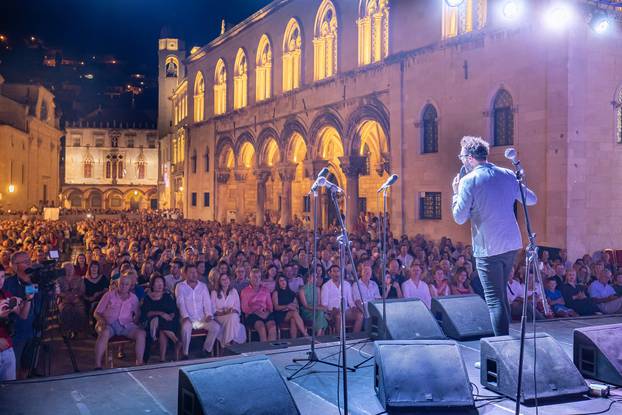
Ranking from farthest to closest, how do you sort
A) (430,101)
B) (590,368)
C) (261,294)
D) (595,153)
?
(430,101) → (595,153) → (261,294) → (590,368)

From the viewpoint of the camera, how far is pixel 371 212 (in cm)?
2706

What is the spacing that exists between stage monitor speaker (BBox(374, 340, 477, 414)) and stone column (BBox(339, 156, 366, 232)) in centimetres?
1855

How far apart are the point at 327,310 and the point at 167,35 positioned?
6333cm

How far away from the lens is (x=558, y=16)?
14.8 meters

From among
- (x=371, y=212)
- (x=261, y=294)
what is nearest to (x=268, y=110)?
(x=371, y=212)

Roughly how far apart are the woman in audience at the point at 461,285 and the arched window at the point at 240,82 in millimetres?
25009

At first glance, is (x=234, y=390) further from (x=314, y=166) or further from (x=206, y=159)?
(x=206, y=159)

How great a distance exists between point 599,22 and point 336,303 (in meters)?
9.34

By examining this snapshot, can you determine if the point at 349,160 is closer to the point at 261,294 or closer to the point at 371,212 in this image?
the point at 371,212

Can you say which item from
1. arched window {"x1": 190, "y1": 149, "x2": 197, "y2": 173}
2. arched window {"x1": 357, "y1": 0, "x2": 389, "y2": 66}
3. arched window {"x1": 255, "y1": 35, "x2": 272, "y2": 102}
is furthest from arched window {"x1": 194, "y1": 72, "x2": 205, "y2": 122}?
arched window {"x1": 357, "y1": 0, "x2": 389, "y2": 66}

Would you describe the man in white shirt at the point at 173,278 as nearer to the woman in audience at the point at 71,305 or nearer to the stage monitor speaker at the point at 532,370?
the woman in audience at the point at 71,305

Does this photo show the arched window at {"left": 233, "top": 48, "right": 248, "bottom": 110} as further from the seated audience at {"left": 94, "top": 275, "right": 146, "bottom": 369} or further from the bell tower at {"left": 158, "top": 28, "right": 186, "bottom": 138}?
the bell tower at {"left": 158, "top": 28, "right": 186, "bottom": 138}

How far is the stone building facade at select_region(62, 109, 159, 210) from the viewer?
7606 centimetres

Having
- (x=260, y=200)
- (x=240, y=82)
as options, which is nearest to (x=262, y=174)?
(x=260, y=200)
